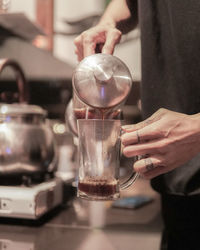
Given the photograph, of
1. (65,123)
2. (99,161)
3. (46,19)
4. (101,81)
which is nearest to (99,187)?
(99,161)

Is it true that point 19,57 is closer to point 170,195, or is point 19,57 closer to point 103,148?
point 170,195

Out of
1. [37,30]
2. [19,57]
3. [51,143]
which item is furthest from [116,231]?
[19,57]

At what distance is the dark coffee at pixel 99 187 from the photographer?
2.16 ft

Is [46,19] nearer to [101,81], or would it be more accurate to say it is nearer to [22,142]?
[22,142]

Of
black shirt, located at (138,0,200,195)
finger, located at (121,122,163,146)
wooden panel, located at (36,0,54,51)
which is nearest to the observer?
finger, located at (121,122,163,146)

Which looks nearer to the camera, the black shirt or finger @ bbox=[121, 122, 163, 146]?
finger @ bbox=[121, 122, 163, 146]

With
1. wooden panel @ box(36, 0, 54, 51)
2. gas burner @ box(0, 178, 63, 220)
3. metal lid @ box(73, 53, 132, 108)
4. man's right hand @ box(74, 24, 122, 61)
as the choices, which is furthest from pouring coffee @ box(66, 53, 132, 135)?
wooden panel @ box(36, 0, 54, 51)

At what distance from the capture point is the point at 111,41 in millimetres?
744

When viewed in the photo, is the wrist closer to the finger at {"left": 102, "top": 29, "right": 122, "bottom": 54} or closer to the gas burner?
the finger at {"left": 102, "top": 29, "right": 122, "bottom": 54}

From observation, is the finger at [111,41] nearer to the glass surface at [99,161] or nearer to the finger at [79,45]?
the finger at [79,45]

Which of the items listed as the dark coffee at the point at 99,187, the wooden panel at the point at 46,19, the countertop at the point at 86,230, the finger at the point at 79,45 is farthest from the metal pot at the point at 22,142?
the wooden panel at the point at 46,19

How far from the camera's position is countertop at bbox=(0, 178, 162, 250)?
2.57 ft

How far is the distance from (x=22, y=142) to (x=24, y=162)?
0.17 feet

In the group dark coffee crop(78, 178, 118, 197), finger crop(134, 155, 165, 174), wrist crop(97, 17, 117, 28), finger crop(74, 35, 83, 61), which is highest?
wrist crop(97, 17, 117, 28)
